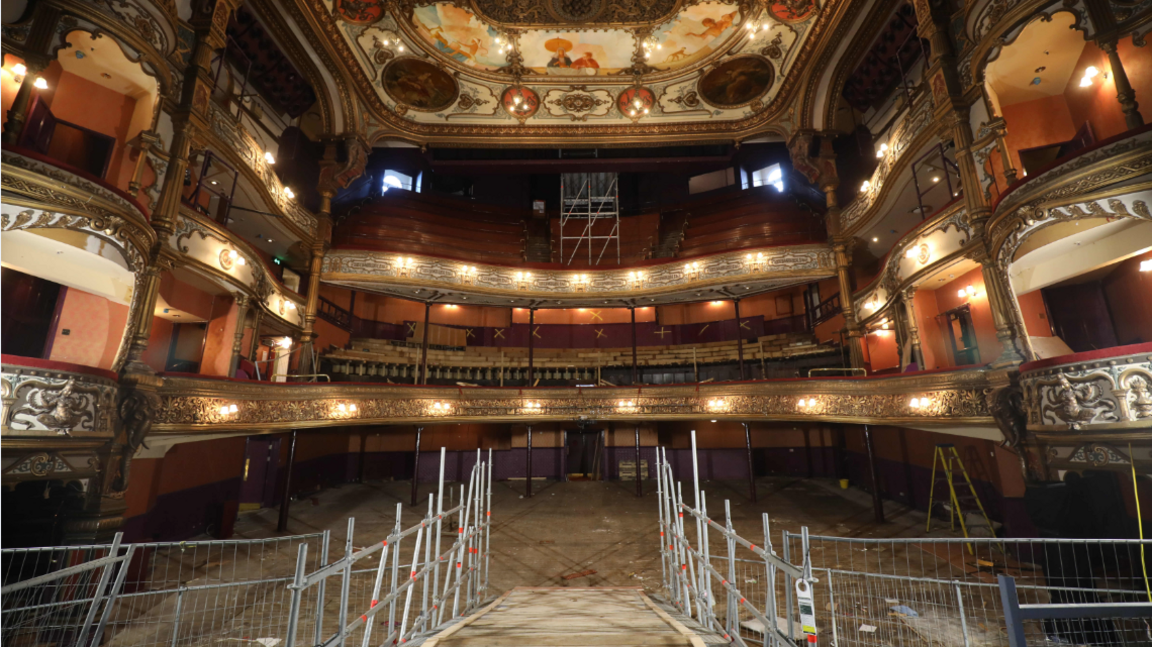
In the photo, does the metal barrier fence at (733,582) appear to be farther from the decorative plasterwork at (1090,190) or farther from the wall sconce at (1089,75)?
the wall sconce at (1089,75)

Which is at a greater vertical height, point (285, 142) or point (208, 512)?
point (285, 142)

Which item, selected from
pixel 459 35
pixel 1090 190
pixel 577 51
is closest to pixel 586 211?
pixel 577 51

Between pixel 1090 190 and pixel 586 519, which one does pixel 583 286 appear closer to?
pixel 586 519

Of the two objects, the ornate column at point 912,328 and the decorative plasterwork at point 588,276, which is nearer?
the ornate column at point 912,328

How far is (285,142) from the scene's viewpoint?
14.4 m

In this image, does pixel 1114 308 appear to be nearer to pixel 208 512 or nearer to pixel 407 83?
pixel 407 83

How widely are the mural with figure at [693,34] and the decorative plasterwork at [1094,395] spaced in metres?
10.7

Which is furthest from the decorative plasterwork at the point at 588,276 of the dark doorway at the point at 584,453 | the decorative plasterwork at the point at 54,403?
the decorative plasterwork at the point at 54,403

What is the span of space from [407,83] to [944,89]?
1320 cm

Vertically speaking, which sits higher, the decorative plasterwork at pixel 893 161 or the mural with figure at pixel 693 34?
the mural with figure at pixel 693 34

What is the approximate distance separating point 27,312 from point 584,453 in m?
13.8

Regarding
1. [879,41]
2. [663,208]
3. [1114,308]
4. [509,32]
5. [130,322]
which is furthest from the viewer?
[663,208]

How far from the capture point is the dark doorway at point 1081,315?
324 inches

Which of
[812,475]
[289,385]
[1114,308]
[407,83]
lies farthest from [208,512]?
[1114,308]
